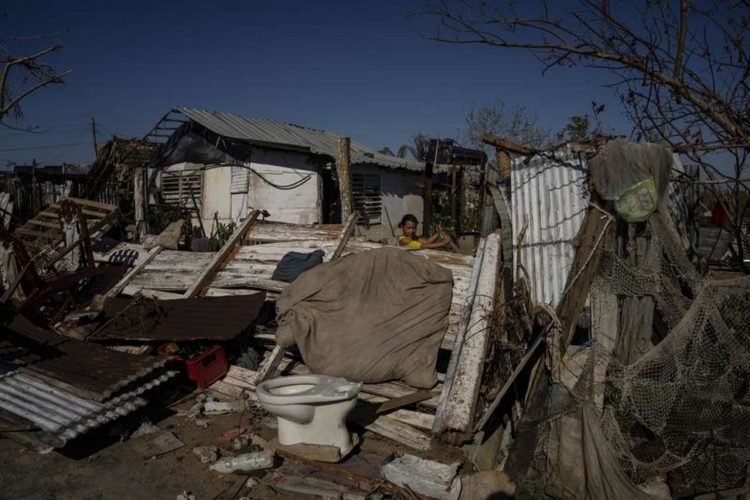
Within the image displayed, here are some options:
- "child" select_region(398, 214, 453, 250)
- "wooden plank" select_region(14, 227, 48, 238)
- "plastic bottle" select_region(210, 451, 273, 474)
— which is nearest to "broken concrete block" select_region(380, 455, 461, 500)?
"plastic bottle" select_region(210, 451, 273, 474)

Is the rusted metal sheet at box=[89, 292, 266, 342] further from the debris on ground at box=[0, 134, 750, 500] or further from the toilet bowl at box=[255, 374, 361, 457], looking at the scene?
the toilet bowl at box=[255, 374, 361, 457]

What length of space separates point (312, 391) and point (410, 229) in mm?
4241

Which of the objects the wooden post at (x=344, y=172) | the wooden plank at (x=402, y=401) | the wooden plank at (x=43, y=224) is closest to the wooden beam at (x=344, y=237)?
the wooden post at (x=344, y=172)

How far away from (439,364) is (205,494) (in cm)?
283

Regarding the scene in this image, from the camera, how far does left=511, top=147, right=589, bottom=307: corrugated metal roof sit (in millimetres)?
6410

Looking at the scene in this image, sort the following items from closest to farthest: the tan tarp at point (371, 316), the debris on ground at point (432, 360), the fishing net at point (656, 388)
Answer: the fishing net at point (656, 388), the debris on ground at point (432, 360), the tan tarp at point (371, 316)

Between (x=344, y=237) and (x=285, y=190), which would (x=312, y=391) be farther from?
(x=285, y=190)

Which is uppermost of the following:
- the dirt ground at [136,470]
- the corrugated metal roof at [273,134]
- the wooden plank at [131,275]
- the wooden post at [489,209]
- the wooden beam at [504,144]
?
the corrugated metal roof at [273,134]

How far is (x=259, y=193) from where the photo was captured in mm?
13039

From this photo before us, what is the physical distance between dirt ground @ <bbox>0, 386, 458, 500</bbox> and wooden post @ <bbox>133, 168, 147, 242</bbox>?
9308mm

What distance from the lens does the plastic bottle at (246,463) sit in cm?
399

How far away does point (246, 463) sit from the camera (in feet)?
13.1

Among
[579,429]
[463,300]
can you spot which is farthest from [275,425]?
[579,429]

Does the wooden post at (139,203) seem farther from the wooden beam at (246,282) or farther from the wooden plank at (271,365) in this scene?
the wooden plank at (271,365)
